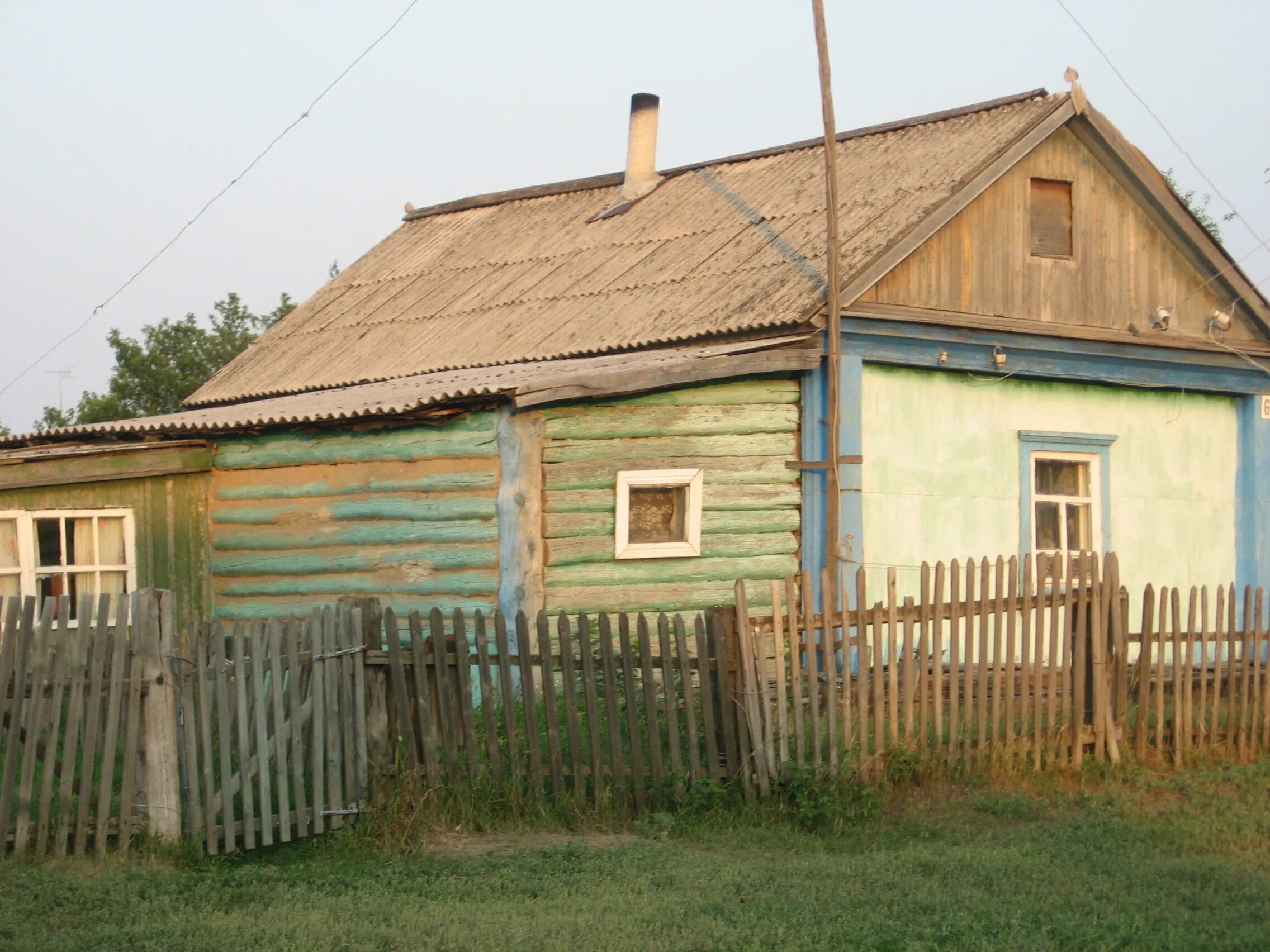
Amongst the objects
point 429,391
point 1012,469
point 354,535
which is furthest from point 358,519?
point 1012,469

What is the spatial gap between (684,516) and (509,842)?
429 centimetres

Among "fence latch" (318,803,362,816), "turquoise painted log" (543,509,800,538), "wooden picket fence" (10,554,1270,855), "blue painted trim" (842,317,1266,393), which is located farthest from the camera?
"blue painted trim" (842,317,1266,393)

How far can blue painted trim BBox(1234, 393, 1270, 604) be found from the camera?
15219mm

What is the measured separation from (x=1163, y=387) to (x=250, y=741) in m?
10.0

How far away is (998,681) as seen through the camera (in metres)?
9.33

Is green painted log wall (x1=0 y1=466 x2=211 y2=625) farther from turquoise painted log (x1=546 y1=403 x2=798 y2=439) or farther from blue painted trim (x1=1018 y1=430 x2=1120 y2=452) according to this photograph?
blue painted trim (x1=1018 y1=430 x2=1120 y2=452)

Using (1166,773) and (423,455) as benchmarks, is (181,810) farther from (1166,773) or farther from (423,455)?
(1166,773)

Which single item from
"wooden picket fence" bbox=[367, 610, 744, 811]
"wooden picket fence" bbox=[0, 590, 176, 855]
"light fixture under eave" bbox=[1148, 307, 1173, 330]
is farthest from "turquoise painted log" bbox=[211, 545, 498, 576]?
"light fixture under eave" bbox=[1148, 307, 1173, 330]

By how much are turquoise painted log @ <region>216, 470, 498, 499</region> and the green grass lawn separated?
393cm

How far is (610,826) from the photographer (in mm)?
8383

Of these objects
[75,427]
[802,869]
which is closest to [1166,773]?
[802,869]

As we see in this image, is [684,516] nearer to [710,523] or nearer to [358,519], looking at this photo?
[710,523]

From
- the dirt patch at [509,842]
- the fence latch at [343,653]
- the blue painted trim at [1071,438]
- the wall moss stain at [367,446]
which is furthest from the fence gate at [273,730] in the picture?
the blue painted trim at [1071,438]

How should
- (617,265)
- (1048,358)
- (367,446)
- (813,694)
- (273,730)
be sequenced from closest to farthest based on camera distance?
(273,730) < (813,694) < (367,446) < (1048,358) < (617,265)
